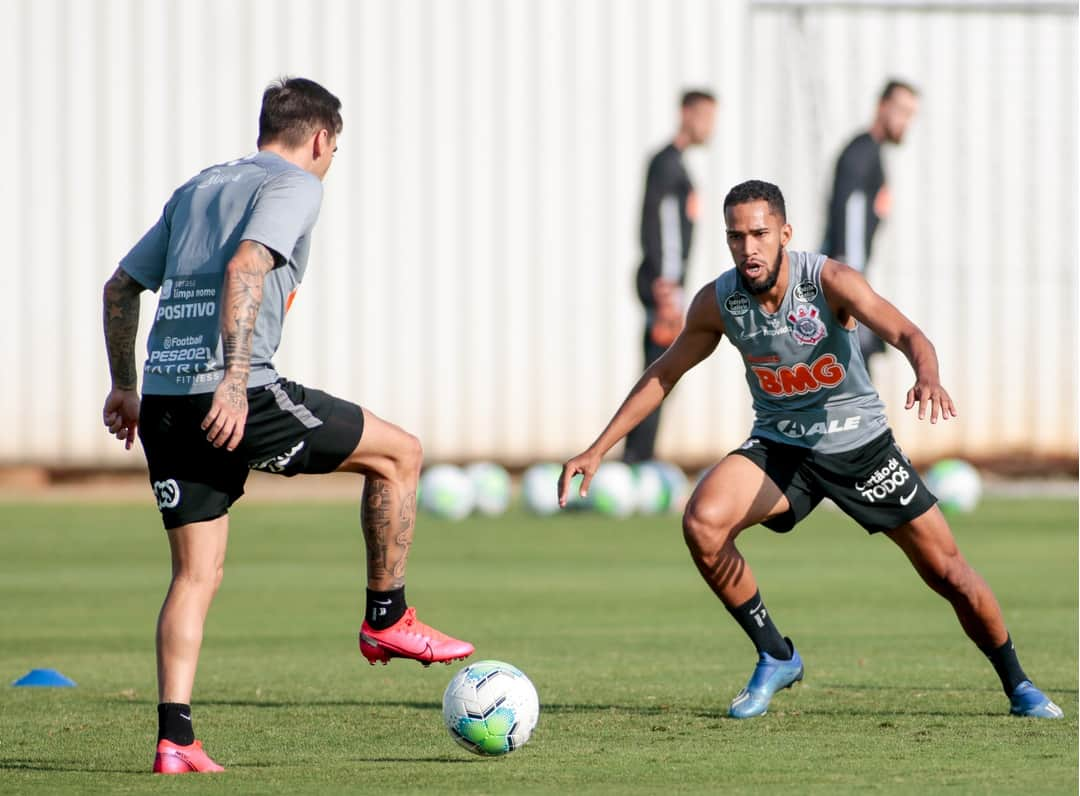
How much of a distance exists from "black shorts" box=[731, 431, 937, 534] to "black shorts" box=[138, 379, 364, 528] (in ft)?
6.44

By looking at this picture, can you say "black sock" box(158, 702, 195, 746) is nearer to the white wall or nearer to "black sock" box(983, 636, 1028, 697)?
"black sock" box(983, 636, 1028, 697)

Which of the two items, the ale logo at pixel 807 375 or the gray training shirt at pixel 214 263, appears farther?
the ale logo at pixel 807 375

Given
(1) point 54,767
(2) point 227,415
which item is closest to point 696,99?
(2) point 227,415

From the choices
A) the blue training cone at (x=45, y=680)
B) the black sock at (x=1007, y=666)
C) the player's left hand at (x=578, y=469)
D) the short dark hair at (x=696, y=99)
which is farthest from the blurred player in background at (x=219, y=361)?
the short dark hair at (x=696, y=99)

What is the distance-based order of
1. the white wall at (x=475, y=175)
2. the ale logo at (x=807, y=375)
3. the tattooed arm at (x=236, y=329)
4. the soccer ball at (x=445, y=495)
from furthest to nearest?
the white wall at (x=475, y=175) < the soccer ball at (x=445, y=495) < the ale logo at (x=807, y=375) < the tattooed arm at (x=236, y=329)

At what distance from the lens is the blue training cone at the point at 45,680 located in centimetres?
855

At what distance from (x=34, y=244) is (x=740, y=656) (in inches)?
627

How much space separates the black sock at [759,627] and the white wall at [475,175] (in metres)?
15.6

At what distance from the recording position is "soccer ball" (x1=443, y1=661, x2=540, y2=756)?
6.47 m

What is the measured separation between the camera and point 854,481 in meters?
7.63

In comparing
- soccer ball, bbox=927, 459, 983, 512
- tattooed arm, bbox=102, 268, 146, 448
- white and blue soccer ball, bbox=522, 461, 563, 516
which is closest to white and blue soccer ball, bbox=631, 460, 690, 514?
white and blue soccer ball, bbox=522, 461, 563, 516

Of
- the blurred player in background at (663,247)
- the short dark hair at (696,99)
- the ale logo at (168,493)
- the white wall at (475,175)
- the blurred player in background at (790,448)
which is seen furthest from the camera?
the white wall at (475,175)

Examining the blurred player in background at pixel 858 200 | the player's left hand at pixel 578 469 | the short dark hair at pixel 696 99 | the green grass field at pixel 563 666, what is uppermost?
the short dark hair at pixel 696 99

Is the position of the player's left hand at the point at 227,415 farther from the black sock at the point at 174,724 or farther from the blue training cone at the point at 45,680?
the blue training cone at the point at 45,680
